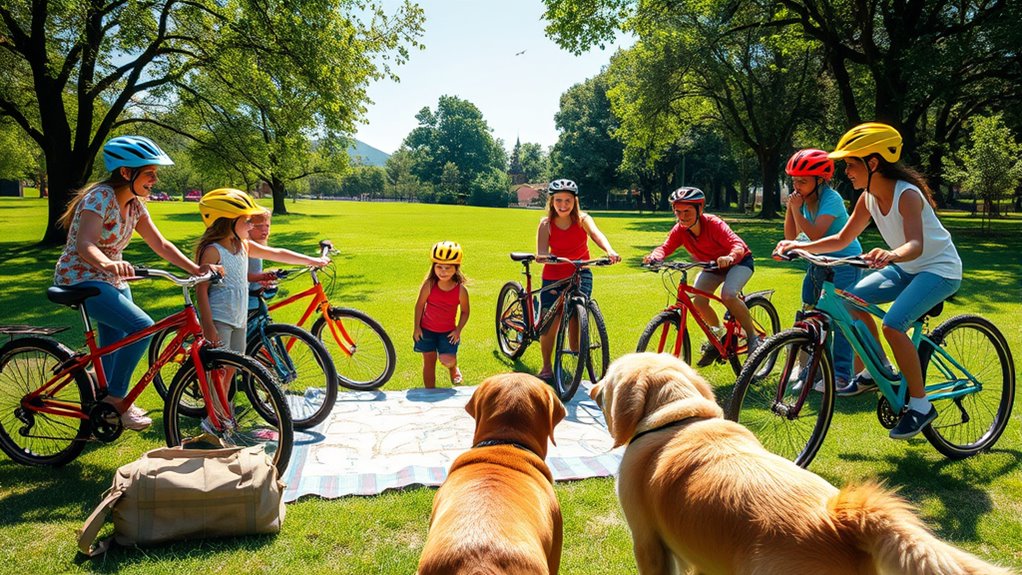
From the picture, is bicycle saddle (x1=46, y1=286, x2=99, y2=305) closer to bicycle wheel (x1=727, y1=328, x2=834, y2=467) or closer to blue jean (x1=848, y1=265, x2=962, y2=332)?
bicycle wheel (x1=727, y1=328, x2=834, y2=467)

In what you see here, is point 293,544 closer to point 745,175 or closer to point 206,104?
point 206,104

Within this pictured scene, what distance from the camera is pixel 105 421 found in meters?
4.93

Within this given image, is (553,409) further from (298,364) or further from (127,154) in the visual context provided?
(127,154)

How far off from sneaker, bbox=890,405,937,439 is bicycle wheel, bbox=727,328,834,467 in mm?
588

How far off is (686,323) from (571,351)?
4.25ft

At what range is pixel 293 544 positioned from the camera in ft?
12.5

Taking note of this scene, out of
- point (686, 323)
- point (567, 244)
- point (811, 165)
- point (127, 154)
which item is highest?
point (811, 165)

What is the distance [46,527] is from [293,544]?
1746 mm

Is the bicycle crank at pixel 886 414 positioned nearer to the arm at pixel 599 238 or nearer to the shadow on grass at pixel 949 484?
the shadow on grass at pixel 949 484

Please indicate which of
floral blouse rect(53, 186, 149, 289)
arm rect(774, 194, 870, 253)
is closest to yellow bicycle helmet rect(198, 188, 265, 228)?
floral blouse rect(53, 186, 149, 289)

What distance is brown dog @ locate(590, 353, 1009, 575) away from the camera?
2049mm

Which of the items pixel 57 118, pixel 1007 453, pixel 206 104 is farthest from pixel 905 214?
pixel 57 118

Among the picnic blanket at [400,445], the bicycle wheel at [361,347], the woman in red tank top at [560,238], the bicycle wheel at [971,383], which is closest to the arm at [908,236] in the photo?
the bicycle wheel at [971,383]

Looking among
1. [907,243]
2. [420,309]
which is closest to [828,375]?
[907,243]
